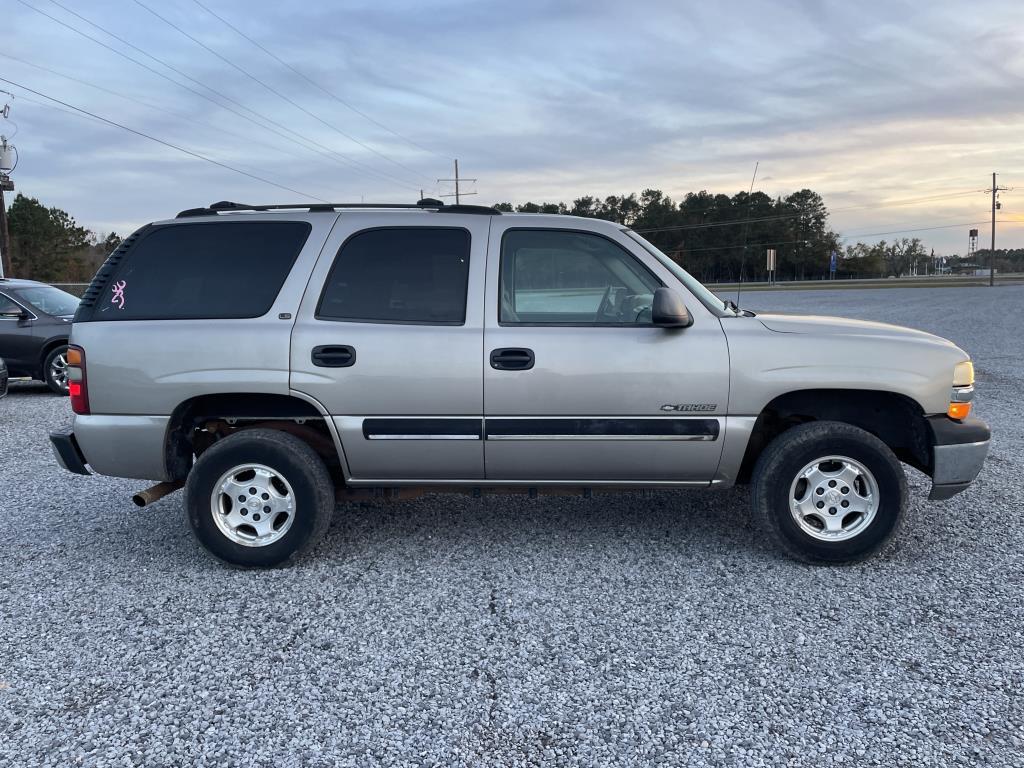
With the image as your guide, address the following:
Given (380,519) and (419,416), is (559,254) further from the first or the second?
(380,519)

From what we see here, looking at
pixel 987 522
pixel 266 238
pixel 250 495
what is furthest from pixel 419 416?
pixel 987 522

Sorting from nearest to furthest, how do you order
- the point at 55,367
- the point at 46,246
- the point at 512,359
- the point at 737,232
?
the point at 512,359, the point at 55,367, the point at 46,246, the point at 737,232

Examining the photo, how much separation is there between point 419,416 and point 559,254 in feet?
3.87

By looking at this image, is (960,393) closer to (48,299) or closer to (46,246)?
(48,299)

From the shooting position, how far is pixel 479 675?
3.11m

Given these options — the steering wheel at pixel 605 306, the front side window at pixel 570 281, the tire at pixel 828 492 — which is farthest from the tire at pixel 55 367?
the tire at pixel 828 492

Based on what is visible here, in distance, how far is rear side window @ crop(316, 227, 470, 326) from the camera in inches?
162

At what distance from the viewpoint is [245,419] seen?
4.27 m

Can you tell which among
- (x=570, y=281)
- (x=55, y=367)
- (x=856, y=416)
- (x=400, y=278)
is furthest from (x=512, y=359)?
(x=55, y=367)

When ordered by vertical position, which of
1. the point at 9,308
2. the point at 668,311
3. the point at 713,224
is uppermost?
the point at 713,224

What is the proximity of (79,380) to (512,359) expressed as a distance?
91.7 inches

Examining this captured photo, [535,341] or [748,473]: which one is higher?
[535,341]

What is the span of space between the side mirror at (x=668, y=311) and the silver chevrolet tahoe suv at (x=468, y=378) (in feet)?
0.05

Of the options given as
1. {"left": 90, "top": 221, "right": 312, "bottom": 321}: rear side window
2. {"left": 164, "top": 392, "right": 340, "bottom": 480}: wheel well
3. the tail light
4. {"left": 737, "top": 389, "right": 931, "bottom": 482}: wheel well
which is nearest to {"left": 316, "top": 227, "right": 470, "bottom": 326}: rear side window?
{"left": 90, "top": 221, "right": 312, "bottom": 321}: rear side window
